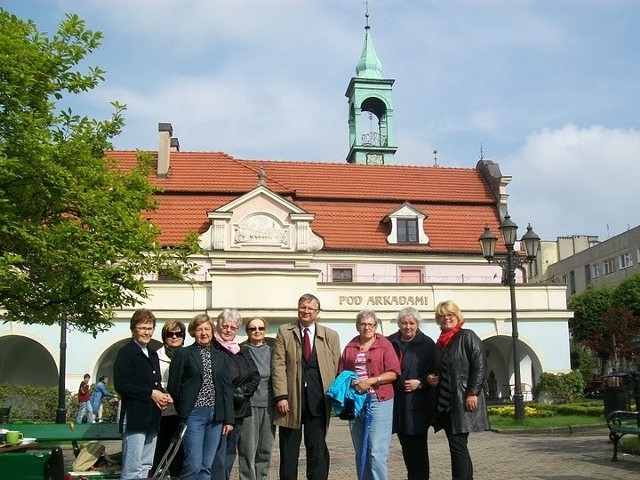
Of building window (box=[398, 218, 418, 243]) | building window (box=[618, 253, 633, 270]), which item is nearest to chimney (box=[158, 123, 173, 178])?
building window (box=[398, 218, 418, 243])

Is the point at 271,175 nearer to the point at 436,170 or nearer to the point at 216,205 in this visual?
the point at 216,205

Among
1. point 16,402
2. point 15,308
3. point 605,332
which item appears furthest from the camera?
point 605,332

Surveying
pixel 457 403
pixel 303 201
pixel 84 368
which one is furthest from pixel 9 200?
pixel 303 201

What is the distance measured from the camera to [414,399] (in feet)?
27.1

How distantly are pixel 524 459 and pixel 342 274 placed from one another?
20539 mm

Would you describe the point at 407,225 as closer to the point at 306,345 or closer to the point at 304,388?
the point at 306,345

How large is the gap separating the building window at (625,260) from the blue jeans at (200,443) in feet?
192

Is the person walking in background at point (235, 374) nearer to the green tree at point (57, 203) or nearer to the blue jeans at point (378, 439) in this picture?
the blue jeans at point (378, 439)

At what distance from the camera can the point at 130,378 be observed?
24.5ft

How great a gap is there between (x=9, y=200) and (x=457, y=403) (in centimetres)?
787

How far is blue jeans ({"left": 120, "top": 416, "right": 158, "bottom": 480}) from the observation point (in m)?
7.31

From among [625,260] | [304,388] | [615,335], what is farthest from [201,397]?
[625,260]

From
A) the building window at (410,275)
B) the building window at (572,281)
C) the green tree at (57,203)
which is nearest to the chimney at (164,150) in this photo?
the building window at (410,275)

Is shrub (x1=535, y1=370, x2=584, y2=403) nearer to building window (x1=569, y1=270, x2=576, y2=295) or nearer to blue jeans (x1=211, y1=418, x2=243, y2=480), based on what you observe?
blue jeans (x1=211, y1=418, x2=243, y2=480)
